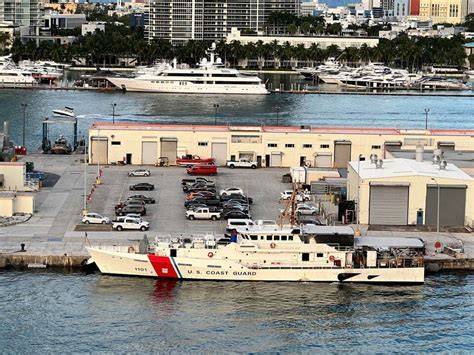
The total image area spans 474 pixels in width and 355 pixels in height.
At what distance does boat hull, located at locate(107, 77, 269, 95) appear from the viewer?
5803 cm

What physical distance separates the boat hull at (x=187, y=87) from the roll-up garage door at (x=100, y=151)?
28.5 m

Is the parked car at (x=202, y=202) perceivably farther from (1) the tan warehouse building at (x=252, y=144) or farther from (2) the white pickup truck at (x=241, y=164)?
(1) the tan warehouse building at (x=252, y=144)

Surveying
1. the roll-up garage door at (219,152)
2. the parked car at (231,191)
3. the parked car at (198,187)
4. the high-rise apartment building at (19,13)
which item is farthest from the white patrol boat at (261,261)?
the high-rise apartment building at (19,13)

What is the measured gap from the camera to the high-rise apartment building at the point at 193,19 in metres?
83.6

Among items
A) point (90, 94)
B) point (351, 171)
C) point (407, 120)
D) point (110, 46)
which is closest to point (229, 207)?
point (351, 171)

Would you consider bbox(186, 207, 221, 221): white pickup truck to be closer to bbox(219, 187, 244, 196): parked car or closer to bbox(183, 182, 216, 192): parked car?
bbox(219, 187, 244, 196): parked car

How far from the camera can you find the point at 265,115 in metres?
47.7

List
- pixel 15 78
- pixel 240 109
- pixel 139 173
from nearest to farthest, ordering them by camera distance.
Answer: pixel 139 173 < pixel 240 109 < pixel 15 78

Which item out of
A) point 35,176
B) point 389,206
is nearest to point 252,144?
point 35,176

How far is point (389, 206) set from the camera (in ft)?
75.3

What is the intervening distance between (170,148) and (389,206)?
25.3 feet

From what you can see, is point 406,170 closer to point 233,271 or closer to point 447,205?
point 447,205

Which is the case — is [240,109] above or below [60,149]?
below

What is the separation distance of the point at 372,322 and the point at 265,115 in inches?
1180
